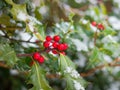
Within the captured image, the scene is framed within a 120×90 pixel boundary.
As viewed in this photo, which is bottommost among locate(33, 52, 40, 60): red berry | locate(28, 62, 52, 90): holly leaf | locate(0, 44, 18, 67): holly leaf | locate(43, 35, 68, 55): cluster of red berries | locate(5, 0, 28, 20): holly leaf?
locate(28, 62, 52, 90): holly leaf

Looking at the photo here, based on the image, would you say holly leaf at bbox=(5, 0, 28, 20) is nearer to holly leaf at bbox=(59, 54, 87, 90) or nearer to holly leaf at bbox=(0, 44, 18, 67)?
holly leaf at bbox=(0, 44, 18, 67)

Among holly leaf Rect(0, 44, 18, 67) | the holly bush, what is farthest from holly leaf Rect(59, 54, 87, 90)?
holly leaf Rect(0, 44, 18, 67)

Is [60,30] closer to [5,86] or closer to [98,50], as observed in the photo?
[98,50]

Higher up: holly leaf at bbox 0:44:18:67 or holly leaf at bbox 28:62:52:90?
holly leaf at bbox 0:44:18:67

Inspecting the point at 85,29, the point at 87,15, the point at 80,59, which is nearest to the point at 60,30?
the point at 85,29

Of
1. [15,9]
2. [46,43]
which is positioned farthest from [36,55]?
[15,9]

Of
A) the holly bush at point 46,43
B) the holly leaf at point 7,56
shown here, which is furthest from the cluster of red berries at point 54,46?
the holly leaf at point 7,56

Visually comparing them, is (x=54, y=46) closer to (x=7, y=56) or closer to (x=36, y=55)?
(x=36, y=55)

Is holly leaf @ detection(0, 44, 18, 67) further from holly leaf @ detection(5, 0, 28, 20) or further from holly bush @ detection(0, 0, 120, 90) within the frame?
holly leaf @ detection(5, 0, 28, 20)
